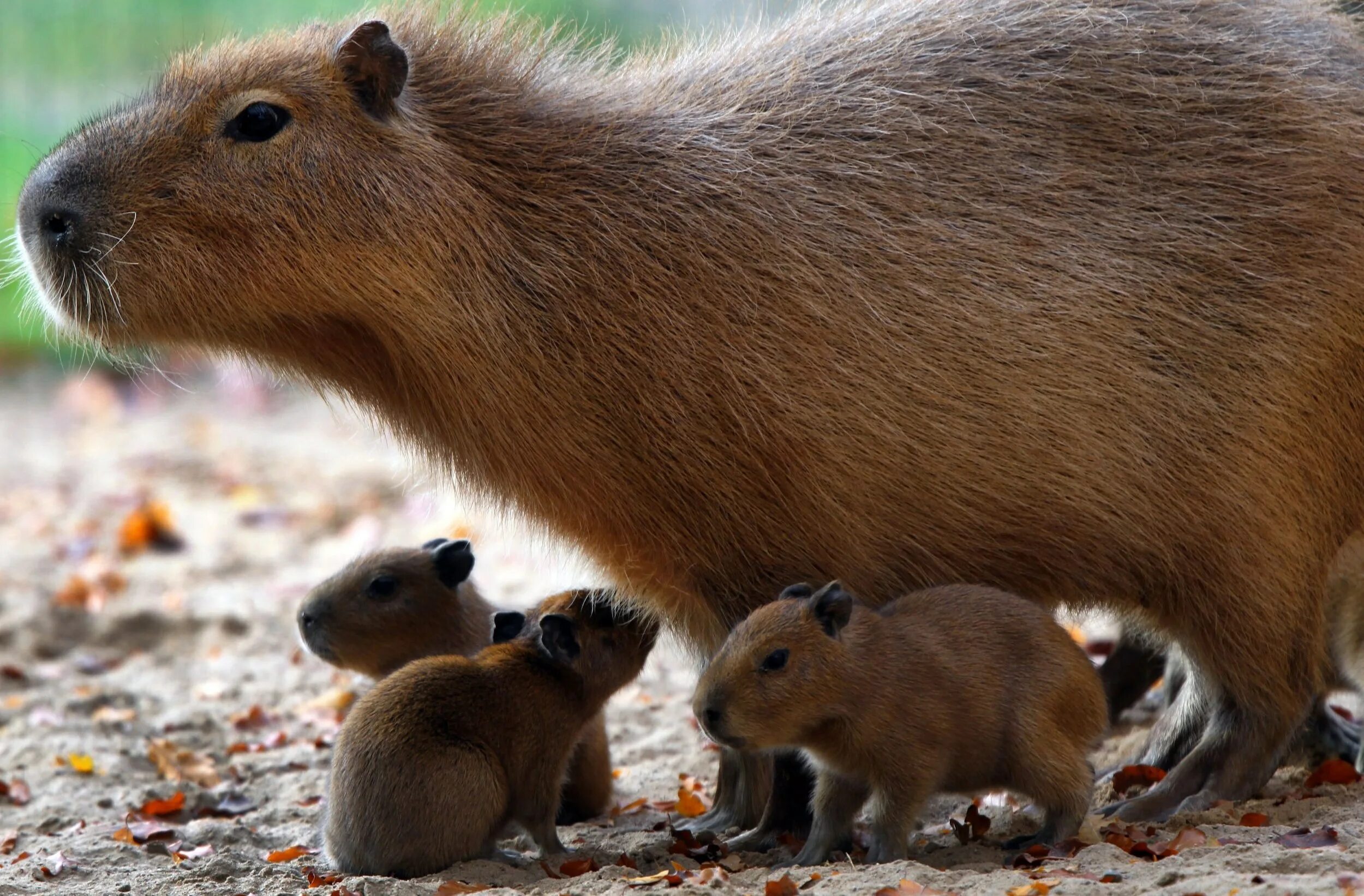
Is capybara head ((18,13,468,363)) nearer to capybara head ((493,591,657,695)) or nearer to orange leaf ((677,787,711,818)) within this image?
capybara head ((493,591,657,695))

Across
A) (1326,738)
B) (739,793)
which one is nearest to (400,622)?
(739,793)

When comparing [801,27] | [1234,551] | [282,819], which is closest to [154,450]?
[282,819]

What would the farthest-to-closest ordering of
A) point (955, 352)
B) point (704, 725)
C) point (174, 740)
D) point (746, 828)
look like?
point (174, 740) < point (746, 828) < point (955, 352) < point (704, 725)

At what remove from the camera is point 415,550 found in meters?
4.98

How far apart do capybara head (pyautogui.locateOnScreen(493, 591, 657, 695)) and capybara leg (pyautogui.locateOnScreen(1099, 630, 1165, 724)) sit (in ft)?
5.87

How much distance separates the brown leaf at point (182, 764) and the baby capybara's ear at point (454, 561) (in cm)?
125

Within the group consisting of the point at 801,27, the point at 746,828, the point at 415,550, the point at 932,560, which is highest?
the point at 801,27

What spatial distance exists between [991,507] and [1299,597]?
961 millimetres

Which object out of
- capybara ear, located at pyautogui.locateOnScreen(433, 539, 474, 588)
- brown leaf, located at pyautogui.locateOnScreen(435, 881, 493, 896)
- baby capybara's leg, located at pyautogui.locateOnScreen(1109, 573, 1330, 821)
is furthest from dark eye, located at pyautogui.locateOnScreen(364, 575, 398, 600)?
baby capybara's leg, located at pyautogui.locateOnScreen(1109, 573, 1330, 821)

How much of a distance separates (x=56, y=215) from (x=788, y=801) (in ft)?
8.11

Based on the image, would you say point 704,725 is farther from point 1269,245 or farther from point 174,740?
point 174,740

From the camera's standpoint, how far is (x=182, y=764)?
5547 millimetres

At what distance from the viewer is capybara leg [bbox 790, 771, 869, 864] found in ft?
13.1

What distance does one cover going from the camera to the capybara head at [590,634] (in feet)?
13.9
